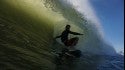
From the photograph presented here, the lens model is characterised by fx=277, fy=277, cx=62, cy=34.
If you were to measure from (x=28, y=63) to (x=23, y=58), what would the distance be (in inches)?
15.7

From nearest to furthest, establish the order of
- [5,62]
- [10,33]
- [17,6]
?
[5,62] < [10,33] < [17,6]

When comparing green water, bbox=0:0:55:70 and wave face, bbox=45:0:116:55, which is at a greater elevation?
wave face, bbox=45:0:116:55

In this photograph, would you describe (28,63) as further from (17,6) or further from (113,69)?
(17,6)

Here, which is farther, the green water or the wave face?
the wave face

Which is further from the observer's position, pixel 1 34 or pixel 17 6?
pixel 17 6

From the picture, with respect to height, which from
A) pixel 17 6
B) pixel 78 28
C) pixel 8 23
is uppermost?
pixel 78 28

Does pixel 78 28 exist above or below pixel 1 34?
above

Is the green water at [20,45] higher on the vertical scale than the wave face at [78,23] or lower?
lower

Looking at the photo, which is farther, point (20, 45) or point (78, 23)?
point (78, 23)

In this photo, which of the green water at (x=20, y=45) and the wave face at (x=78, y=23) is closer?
the green water at (x=20, y=45)

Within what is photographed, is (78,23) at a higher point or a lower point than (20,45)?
higher

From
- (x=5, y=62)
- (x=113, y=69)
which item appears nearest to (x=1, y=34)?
(x=5, y=62)

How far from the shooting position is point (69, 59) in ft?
47.6

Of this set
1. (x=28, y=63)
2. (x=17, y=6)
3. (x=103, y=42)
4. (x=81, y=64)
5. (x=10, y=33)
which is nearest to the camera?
(x=28, y=63)
